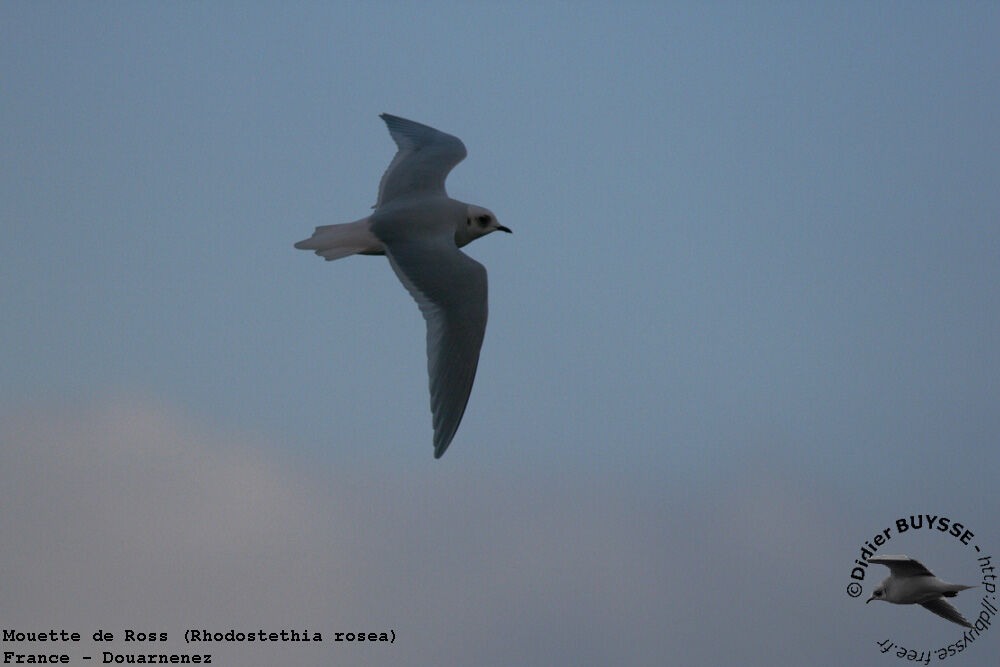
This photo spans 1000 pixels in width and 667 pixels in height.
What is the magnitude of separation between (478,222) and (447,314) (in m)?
0.97

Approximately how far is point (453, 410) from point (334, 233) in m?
1.18

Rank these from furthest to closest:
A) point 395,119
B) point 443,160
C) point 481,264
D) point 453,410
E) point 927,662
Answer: point 395,119
point 443,160
point 927,662
point 481,264
point 453,410

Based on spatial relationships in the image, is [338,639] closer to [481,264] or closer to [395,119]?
[481,264]

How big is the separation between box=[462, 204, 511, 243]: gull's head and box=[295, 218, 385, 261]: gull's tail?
66cm

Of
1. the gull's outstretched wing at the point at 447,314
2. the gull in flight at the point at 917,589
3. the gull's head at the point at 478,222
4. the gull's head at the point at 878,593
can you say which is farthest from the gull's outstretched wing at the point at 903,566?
the gull's head at the point at 478,222

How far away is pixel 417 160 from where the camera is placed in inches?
261

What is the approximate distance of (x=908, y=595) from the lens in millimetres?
6773

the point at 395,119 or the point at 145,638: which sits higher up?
the point at 395,119

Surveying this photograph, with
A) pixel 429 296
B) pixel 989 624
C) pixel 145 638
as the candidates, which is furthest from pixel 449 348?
pixel 989 624

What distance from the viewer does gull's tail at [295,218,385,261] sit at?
566cm

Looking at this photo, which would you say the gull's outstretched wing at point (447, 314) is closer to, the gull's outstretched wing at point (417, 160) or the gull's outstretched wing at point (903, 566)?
the gull's outstretched wing at point (417, 160)

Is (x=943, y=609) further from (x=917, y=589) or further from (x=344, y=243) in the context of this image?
(x=344, y=243)

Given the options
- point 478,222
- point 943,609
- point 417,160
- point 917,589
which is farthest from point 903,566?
point 417,160

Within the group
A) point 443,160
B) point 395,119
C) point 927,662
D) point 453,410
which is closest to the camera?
point 453,410
